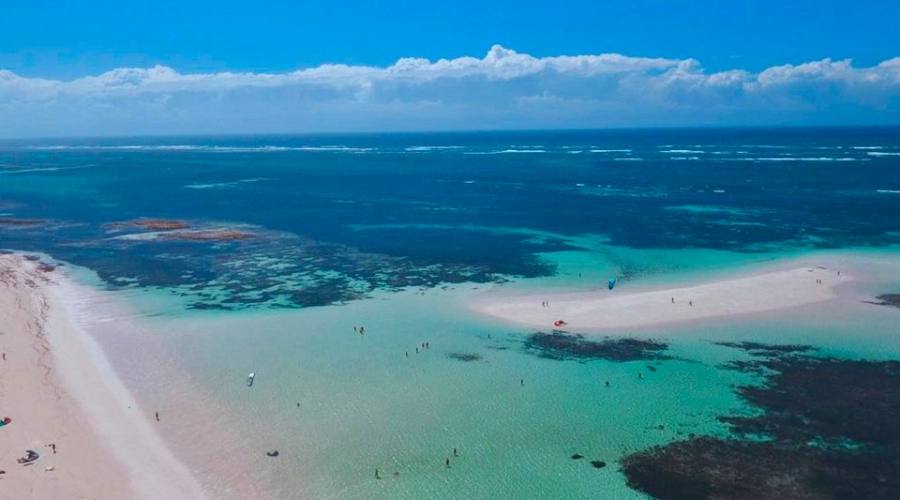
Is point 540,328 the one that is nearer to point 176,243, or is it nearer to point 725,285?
point 725,285

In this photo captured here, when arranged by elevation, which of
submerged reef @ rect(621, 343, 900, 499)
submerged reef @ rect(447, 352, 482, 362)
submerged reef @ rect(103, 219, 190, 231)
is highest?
submerged reef @ rect(103, 219, 190, 231)

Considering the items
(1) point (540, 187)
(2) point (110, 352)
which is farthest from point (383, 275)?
(1) point (540, 187)

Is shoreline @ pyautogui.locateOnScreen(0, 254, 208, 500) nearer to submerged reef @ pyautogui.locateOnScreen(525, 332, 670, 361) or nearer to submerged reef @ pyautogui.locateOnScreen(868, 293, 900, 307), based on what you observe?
submerged reef @ pyautogui.locateOnScreen(525, 332, 670, 361)

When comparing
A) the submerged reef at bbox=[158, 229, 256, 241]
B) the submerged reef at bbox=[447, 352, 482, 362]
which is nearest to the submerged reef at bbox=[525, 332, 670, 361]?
the submerged reef at bbox=[447, 352, 482, 362]

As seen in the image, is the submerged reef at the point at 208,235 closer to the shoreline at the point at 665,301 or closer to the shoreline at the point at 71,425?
the shoreline at the point at 71,425

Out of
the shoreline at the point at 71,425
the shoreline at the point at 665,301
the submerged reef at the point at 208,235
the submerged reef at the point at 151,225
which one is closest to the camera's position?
the shoreline at the point at 71,425

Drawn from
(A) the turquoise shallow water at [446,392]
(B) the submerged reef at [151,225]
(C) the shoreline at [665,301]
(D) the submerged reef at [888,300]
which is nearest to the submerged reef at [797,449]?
(A) the turquoise shallow water at [446,392]

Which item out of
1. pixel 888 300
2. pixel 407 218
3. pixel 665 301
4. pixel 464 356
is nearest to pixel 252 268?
pixel 464 356

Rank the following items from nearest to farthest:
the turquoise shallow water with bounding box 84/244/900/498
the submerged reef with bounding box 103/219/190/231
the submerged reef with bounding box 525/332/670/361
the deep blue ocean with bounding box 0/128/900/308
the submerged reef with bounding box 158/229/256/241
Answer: the turquoise shallow water with bounding box 84/244/900/498
the submerged reef with bounding box 525/332/670/361
the deep blue ocean with bounding box 0/128/900/308
the submerged reef with bounding box 158/229/256/241
the submerged reef with bounding box 103/219/190/231
